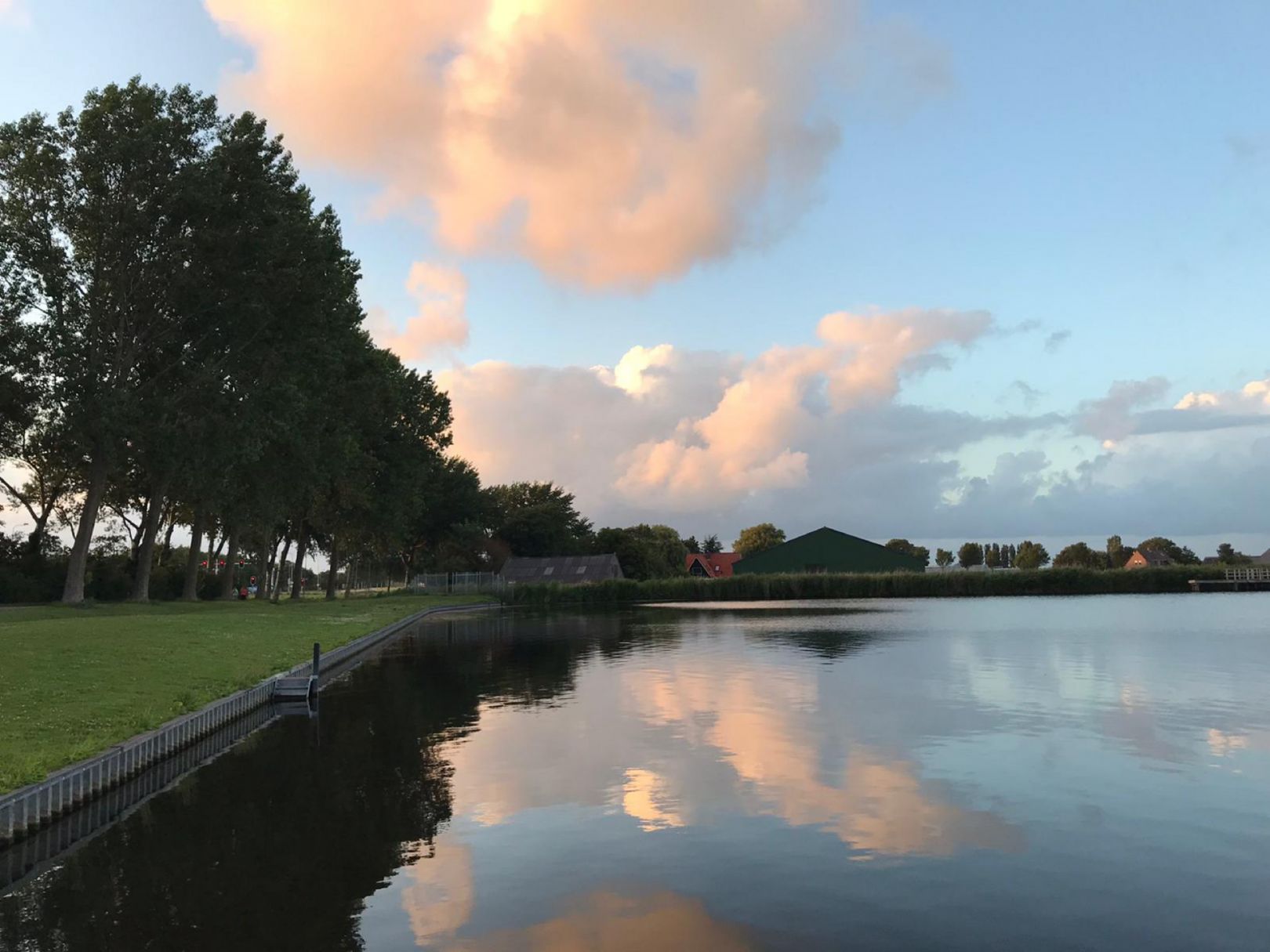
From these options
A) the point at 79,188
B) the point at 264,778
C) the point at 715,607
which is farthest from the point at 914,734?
the point at 715,607

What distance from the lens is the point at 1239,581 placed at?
92.9 m

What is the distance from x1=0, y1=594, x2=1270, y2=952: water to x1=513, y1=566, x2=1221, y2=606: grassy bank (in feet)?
201

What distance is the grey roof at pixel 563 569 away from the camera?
11544 cm

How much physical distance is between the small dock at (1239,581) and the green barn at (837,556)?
27.0m

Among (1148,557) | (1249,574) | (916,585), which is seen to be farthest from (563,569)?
(1148,557)

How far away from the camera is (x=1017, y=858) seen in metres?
11.3

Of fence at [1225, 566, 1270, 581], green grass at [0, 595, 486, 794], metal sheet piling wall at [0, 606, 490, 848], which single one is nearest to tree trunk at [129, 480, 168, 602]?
green grass at [0, 595, 486, 794]

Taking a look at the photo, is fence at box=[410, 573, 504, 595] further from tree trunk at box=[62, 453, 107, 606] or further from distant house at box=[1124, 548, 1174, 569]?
distant house at box=[1124, 548, 1174, 569]

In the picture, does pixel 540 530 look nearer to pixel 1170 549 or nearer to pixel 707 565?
pixel 707 565

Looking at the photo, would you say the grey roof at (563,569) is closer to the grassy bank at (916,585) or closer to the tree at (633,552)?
the tree at (633,552)

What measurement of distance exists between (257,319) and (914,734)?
127ft

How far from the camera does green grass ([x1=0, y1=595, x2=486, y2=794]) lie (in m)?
15.8

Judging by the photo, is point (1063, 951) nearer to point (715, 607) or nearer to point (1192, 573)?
point (715, 607)

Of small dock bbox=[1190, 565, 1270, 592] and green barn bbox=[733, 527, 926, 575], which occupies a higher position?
green barn bbox=[733, 527, 926, 575]
